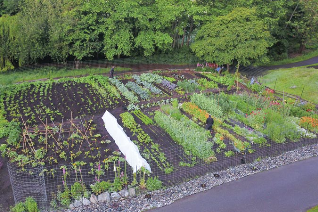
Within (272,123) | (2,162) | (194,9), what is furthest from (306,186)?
(194,9)

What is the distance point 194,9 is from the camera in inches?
899

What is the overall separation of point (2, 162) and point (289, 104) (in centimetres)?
1479

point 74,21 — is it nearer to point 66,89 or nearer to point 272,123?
point 66,89

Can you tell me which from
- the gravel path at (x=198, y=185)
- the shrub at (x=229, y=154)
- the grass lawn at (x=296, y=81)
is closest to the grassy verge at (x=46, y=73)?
the grass lawn at (x=296, y=81)

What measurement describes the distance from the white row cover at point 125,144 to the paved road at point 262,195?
1.98 m

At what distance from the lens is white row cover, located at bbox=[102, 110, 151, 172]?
10.9 meters

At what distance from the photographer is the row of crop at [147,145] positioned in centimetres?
1144

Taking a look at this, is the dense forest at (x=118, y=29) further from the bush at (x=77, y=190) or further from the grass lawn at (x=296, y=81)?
the bush at (x=77, y=190)

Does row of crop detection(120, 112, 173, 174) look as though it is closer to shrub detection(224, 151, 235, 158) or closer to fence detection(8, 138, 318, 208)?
fence detection(8, 138, 318, 208)

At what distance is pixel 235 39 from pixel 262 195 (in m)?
13.5

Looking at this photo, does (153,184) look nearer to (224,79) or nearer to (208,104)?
(208,104)

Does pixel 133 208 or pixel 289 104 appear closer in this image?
pixel 133 208

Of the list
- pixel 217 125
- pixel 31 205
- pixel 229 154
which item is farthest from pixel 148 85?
pixel 31 205

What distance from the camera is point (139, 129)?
45.3 ft
